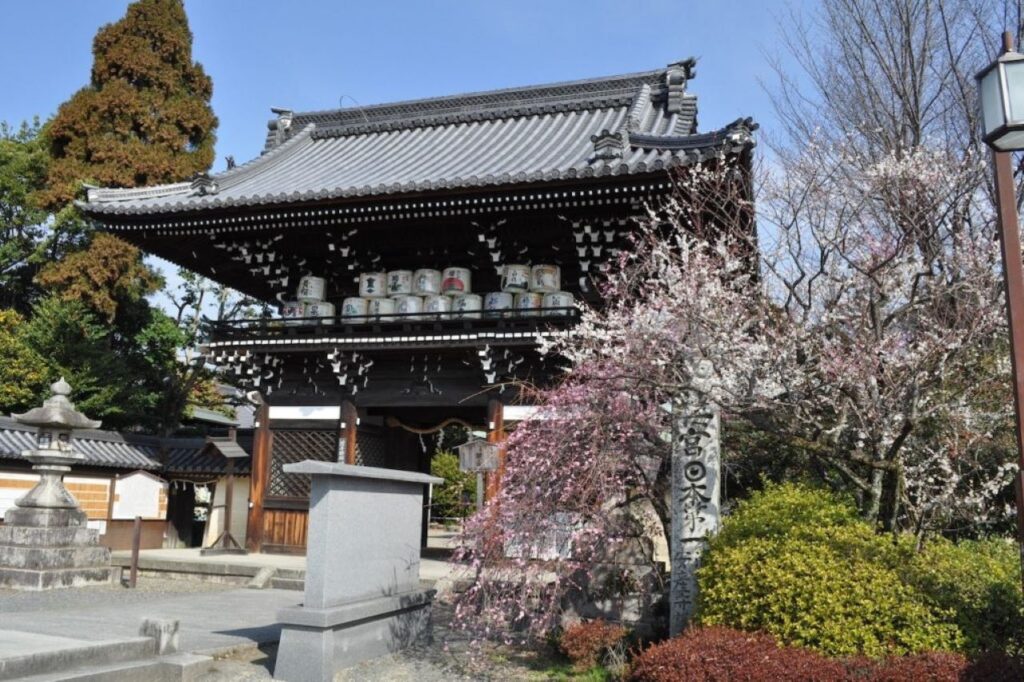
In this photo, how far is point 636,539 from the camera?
311 inches

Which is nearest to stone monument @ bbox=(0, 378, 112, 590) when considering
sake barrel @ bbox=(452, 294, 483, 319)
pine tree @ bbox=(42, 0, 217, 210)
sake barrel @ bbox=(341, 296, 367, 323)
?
sake barrel @ bbox=(341, 296, 367, 323)

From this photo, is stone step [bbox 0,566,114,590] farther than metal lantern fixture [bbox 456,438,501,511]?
Yes

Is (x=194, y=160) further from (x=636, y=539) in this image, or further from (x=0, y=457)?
(x=636, y=539)

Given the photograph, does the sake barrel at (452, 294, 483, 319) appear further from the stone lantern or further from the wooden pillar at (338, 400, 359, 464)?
the stone lantern

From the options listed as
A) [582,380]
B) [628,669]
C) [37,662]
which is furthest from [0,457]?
[628,669]

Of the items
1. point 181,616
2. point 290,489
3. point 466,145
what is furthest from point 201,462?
point 466,145

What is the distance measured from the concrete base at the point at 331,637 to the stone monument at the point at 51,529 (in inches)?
266

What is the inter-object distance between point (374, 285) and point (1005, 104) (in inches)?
426

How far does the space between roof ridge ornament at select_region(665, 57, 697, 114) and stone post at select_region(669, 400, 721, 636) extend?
1052 cm

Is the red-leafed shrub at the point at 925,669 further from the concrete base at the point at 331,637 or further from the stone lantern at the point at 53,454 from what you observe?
the stone lantern at the point at 53,454

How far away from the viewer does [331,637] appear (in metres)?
6.66

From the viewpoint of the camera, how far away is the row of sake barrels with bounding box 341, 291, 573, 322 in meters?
12.6

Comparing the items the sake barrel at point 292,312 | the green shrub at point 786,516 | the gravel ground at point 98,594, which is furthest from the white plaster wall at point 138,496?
the green shrub at point 786,516

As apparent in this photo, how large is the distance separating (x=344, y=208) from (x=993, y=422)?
30.7 ft
